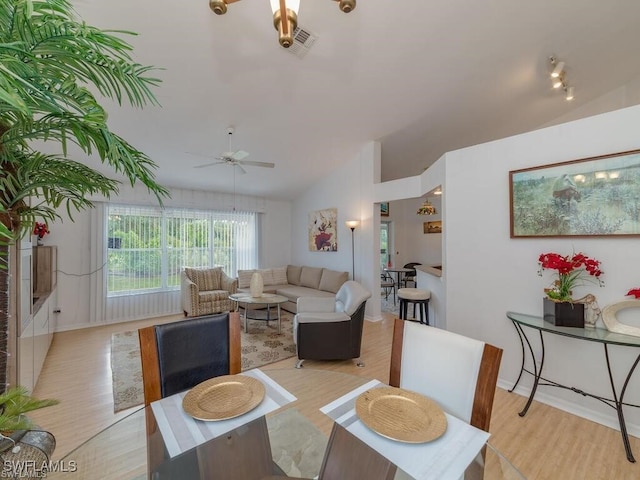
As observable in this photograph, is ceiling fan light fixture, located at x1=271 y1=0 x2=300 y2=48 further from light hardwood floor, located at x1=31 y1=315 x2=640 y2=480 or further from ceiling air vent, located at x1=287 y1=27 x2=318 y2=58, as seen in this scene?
light hardwood floor, located at x1=31 y1=315 x2=640 y2=480

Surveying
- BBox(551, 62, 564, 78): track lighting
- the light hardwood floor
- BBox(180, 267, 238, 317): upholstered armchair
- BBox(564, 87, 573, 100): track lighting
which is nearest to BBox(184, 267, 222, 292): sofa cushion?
BBox(180, 267, 238, 317): upholstered armchair

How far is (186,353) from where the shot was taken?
57.0 inches

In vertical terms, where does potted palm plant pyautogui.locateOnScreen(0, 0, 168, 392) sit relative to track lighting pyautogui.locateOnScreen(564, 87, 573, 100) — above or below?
below

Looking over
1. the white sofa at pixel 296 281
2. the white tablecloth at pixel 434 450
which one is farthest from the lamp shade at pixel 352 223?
the white tablecloth at pixel 434 450

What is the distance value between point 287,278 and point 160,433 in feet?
16.8

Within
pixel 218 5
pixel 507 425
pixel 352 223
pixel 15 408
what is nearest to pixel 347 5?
pixel 218 5

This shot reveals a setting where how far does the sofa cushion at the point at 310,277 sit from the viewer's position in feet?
18.1

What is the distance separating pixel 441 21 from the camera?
2420 millimetres

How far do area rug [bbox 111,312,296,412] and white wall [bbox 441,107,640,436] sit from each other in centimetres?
210

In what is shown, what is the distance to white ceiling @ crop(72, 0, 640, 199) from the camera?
7.38 feet

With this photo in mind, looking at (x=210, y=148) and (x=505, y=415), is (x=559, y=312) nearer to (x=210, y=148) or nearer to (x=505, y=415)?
(x=505, y=415)

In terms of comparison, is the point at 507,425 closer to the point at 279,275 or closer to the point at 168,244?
the point at 279,275

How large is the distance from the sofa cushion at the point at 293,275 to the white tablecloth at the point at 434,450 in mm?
4926

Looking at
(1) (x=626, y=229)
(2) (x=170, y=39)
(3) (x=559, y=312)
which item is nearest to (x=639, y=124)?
(1) (x=626, y=229)
